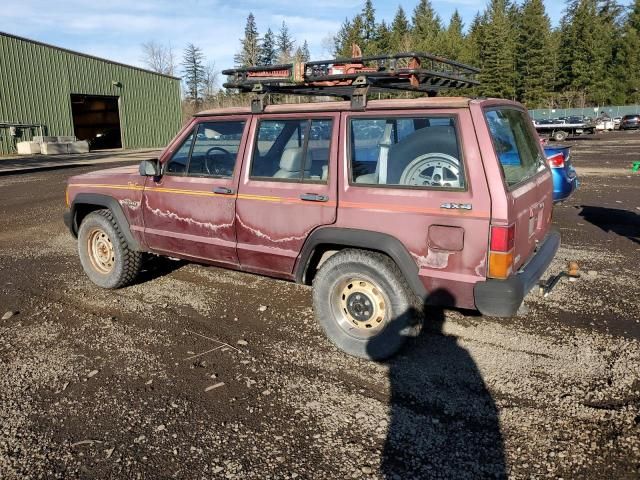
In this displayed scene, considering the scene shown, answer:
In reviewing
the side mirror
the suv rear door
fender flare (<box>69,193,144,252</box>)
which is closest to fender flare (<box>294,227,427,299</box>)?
the suv rear door

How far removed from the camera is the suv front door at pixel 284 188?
4035 millimetres

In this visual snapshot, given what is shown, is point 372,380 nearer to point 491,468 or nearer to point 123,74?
point 491,468

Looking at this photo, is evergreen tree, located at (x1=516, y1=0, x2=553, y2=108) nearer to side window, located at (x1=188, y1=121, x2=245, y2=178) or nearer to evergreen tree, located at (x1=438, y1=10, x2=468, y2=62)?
evergreen tree, located at (x1=438, y1=10, x2=468, y2=62)

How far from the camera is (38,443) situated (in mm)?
2980

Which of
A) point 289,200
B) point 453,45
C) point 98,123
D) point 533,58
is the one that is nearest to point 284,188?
point 289,200

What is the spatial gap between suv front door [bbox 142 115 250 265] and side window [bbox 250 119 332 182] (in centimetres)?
20

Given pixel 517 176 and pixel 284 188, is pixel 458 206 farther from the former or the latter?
pixel 284 188

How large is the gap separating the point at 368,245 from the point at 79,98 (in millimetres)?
35163

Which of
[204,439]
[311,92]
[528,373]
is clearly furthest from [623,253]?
[204,439]

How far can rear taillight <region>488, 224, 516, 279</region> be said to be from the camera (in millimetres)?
3328

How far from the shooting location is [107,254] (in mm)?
5637

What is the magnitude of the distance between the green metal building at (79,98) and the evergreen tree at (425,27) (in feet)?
179

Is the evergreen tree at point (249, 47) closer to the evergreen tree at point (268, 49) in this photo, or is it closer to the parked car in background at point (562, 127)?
the evergreen tree at point (268, 49)

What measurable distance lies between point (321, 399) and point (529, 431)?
1268mm
